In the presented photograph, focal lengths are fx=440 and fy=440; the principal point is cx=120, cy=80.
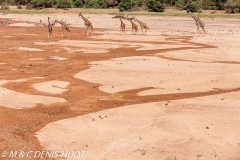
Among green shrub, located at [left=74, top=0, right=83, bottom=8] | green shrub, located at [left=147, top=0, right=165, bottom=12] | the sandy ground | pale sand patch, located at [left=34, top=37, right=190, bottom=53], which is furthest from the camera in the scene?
green shrub, located at [left=74, top=0, right=83, bottom=8]

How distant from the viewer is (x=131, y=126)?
12.0 metres

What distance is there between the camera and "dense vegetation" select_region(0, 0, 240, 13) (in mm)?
67675

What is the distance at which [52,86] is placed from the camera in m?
17.2

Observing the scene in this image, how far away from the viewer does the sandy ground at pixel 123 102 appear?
1055 cm

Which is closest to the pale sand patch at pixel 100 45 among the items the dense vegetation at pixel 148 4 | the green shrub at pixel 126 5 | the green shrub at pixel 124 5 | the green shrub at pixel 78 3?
the dense vegetation at pixel 148 4

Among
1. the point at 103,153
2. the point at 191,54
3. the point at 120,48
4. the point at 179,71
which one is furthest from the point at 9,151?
the point at 120,48

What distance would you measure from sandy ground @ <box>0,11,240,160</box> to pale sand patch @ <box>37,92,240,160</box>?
0.02 m

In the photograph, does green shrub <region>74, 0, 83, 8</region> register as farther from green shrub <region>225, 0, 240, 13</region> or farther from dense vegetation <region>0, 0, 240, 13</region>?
green shrub <region>225, 0, 240, 13</region>

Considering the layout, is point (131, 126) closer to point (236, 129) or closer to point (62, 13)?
point (236, 129)

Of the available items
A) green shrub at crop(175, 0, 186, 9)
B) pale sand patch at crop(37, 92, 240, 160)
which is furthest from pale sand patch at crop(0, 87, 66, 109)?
green shrub at crop(175, 0, 186, 9)

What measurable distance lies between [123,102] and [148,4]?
58.0 meters

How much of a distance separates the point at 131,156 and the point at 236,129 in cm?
338

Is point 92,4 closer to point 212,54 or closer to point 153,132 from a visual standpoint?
point 212,54

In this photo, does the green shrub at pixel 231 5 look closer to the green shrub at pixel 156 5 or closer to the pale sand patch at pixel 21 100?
the green shrub at pixel 156 5
